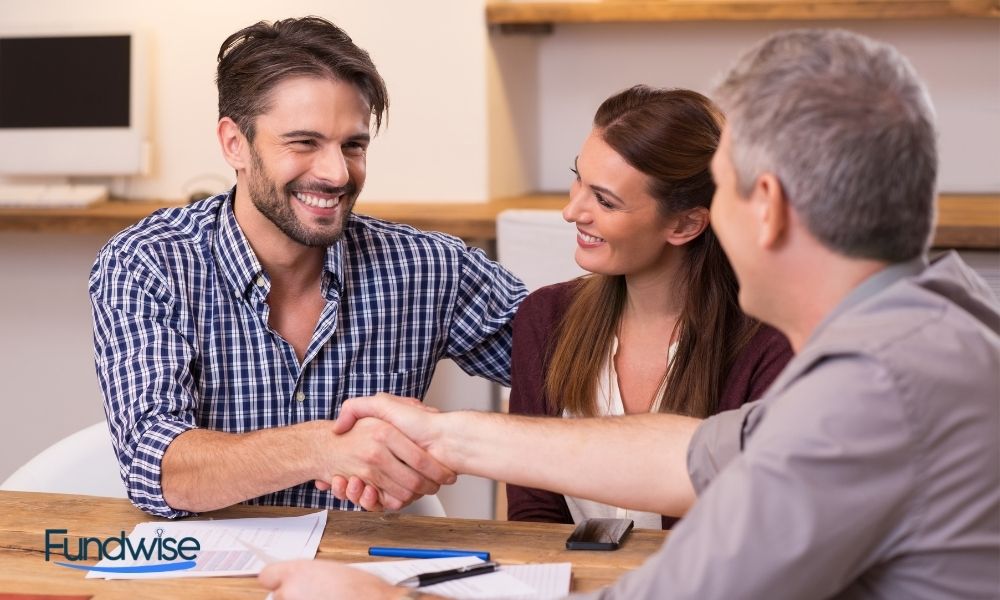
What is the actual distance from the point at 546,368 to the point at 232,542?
2.07 ft

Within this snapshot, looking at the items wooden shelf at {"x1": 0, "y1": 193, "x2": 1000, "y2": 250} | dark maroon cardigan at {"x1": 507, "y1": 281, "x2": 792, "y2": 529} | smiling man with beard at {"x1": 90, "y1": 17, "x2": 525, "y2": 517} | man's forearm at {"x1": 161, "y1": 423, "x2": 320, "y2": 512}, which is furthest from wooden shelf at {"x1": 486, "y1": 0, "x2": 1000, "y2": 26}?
man's forearm at {"x1": 161, "y1": 423, "x2": 320, "y2": 512}

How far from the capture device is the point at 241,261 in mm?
1881

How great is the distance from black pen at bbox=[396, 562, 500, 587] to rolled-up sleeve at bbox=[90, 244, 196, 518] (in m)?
0.39

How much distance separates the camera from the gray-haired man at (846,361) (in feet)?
2.99

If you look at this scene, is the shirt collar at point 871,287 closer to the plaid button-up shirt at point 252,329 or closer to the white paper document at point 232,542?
the white paper document at point 232,542

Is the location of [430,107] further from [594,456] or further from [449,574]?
[449,574]

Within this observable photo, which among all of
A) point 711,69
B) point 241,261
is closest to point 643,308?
point 241,261

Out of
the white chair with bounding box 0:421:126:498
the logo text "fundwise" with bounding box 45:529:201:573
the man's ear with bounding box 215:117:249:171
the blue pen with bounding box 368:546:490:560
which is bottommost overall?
the white chair with bounding box 0:421:126:498

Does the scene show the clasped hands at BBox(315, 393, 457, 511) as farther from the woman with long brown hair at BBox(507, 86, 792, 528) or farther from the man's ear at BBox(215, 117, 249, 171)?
the man's ear at BBox(215, 117, 249, 171)

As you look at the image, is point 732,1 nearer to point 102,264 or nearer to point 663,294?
point 663,294

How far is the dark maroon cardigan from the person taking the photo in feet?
5.85

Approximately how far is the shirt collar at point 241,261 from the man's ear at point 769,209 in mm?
1032

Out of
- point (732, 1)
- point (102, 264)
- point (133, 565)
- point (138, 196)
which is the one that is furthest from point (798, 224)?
point (138, 196)

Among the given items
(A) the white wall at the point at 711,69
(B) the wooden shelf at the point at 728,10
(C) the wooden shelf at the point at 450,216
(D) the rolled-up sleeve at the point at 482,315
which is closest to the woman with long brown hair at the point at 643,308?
(D) the rolled-up sleeve at the point at 482,315
